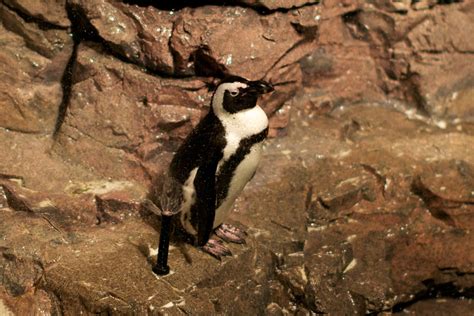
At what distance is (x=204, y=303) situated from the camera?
96.8 inches

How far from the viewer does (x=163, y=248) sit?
2484 mm

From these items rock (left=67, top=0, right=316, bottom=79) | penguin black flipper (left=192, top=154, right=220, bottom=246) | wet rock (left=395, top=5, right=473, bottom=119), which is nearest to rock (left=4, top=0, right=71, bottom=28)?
rock (left=67, top=0, right=316, bottom=79)

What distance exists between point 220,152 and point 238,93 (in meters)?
0.22

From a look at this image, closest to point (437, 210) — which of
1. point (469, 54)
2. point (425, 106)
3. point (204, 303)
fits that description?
point (425, 106)

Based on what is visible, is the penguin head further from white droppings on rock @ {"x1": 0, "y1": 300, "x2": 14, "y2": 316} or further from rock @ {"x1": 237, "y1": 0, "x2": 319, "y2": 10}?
white droppings on rock @ {"x1": 0, "y1": 300, "x2": 14, "y2": 316}

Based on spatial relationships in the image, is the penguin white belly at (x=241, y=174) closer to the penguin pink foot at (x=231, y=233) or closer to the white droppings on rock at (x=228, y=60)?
the penguin pink foot at (x=231, y=233)

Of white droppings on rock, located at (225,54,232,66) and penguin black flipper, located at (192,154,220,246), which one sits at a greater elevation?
white droppings on rock, located at (225,54,232,66)

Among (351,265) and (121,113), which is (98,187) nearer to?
(121,113)

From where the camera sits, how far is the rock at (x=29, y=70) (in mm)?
3078

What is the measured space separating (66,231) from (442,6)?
2255 millimetres

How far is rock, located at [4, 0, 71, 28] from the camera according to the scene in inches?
118

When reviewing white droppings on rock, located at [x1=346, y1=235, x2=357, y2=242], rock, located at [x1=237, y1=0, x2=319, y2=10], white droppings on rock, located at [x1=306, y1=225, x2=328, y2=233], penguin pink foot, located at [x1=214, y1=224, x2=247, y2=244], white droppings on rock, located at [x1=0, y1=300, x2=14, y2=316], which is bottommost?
white droppings on rock, located at [x1=0, y1=300, x2=14, y2=316]

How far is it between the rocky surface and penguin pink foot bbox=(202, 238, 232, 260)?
5 cm

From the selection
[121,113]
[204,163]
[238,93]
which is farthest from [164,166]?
[238,93]
